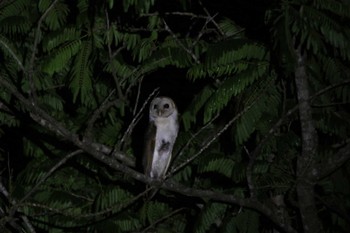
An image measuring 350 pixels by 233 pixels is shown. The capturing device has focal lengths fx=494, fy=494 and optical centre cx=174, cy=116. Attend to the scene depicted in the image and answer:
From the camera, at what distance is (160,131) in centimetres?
545

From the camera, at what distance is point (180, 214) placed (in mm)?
5539

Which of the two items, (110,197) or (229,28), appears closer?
(229,28)

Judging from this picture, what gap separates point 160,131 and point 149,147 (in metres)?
0.21

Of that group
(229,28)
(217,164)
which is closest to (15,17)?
(229,28)

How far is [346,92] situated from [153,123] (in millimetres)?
2314

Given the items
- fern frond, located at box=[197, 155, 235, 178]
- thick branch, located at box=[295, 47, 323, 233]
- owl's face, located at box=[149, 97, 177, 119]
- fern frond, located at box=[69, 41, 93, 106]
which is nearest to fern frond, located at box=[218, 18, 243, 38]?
thick branch, located at box=[295, 47, 323, 233]

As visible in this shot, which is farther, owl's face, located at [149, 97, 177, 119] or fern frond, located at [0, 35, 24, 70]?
owl's face, located at [149, 97, 177, 119]

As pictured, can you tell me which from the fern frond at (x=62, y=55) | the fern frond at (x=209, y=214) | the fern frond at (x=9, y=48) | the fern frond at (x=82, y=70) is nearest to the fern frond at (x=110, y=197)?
the fern frond at (x=209, y=214)

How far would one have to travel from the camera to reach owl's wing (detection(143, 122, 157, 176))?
17.7 feet

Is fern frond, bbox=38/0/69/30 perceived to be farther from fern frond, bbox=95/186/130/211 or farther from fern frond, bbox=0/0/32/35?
fern frond, bbox=95/186/130/211

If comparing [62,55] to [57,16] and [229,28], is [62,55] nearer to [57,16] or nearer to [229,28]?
[57,16]

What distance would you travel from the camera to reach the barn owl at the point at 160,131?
5.41 m

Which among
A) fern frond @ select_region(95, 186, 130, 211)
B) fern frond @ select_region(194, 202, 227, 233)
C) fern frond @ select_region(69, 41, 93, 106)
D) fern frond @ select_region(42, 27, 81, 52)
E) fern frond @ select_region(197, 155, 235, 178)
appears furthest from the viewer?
fern frond @ select_region(95, 186, 130, 211)

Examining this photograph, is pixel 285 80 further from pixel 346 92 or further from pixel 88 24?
pixel 88 24
